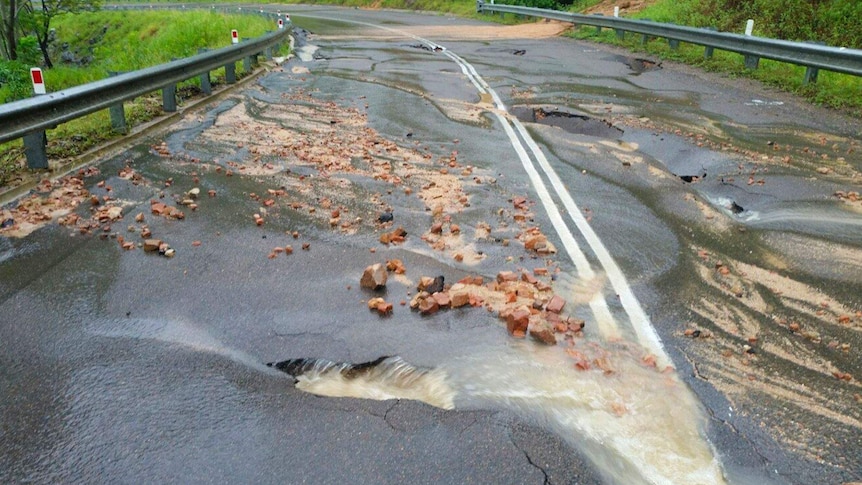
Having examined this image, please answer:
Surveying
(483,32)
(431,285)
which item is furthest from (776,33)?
(431,285)

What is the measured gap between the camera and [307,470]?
3166 mm

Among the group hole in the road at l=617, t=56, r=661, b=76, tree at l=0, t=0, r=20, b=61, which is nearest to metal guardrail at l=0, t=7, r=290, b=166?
hole in the road at l=617, t=56, r=661, b=76

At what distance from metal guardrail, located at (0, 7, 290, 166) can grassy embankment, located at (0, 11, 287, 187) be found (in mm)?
430

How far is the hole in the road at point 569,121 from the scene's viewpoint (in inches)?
419

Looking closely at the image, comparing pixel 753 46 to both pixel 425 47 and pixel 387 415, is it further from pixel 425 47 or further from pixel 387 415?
pixel 387 415

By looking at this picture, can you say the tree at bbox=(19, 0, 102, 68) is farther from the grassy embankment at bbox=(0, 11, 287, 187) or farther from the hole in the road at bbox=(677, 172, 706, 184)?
the hole in the road at bbox=(677, 172, 706, 184)

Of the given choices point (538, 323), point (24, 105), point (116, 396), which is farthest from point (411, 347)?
point (24, 105)

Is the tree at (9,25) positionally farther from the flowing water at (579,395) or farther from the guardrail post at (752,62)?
the flowing water at (579,395)

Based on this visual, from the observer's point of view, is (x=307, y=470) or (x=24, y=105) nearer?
(x=307, y=470)

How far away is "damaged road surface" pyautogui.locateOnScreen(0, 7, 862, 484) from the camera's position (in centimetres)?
337

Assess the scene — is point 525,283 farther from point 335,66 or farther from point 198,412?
point 335,66

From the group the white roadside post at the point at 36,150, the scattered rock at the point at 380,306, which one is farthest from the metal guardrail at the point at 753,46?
the white roadside post at the point at 36,150

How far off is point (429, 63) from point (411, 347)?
15159mm

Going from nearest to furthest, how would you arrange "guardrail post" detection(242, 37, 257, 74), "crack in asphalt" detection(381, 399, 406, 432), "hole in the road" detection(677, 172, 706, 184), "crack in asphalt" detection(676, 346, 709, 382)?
"crack in asphalt" detection(381, 399, 406, 432) → "crack in asphalt" detection(676, 346, 709, 382) → "hole in the road" detection(677, 172, 706, 184) → "guardrail post" detection(242, 37, 257, 74)
